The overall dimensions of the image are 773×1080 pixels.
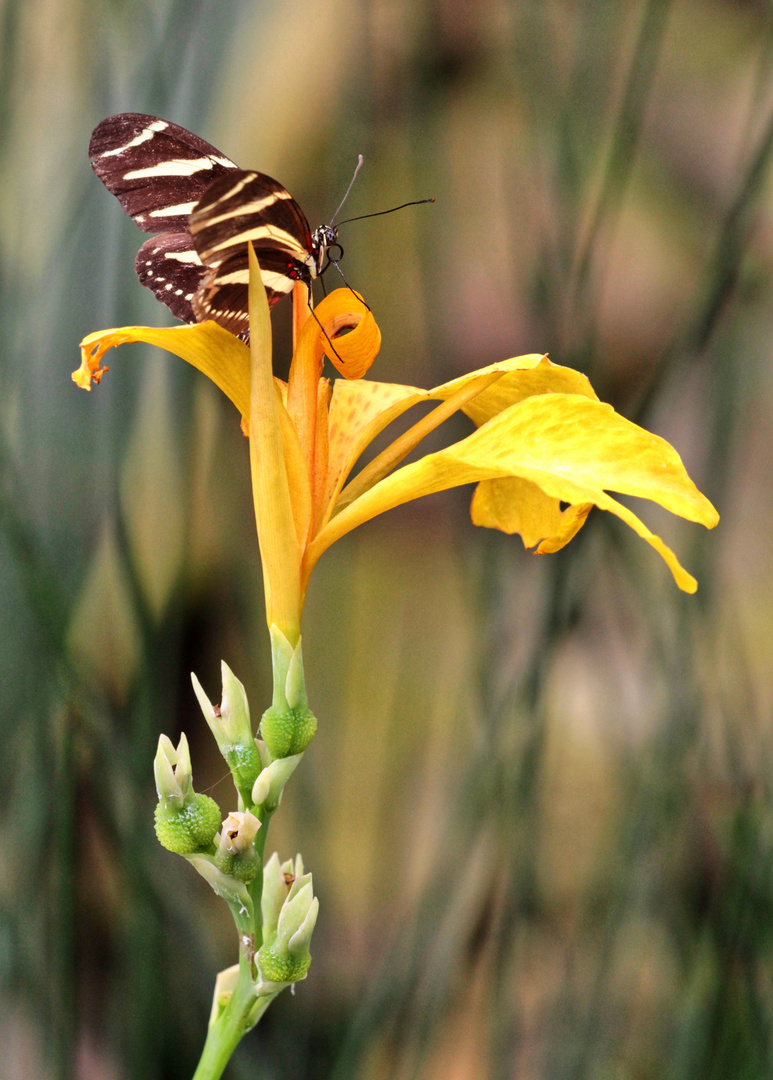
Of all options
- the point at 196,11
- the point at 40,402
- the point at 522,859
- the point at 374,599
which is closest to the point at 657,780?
the point at 522,859

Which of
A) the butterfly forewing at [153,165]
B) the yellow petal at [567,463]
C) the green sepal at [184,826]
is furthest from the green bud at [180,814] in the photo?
the butterfly forewing at [153,165]

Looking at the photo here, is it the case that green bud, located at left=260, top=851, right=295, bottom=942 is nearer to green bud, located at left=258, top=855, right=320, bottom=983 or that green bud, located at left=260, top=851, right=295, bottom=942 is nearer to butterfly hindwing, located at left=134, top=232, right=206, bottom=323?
green bud, located at left=258, top=855, right=320, bottom=983

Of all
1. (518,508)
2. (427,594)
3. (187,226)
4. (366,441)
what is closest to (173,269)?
(187,226)

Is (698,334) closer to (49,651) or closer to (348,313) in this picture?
(348,313)

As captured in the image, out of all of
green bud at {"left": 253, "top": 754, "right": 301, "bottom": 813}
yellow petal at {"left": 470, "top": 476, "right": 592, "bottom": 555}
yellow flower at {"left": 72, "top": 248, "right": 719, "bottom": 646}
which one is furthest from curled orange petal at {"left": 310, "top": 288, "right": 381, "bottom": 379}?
green bud at {"left": 253, "top": 754, "right": 301, "bottom": 813}

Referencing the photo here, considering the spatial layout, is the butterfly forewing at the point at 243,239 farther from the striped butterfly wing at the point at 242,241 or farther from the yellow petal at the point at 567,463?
the yellow petal at the point at 567,463
